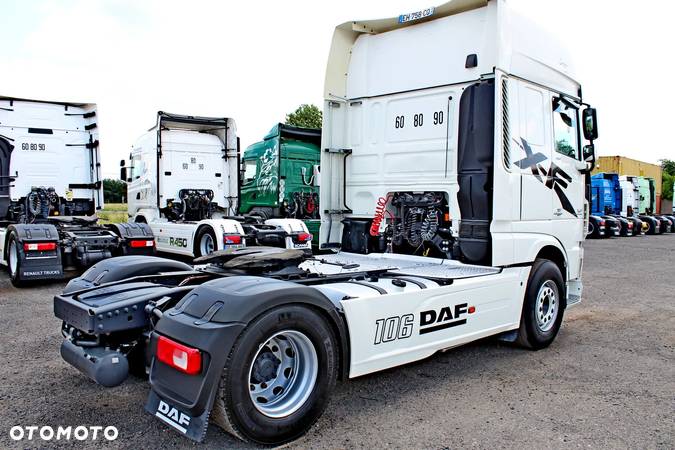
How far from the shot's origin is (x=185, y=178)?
1244 centimetres

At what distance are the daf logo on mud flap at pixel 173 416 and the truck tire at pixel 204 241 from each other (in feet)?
24.9

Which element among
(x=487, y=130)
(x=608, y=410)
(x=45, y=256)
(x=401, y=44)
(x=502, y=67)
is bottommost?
(x=608, y=410)

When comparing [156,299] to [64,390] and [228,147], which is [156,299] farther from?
[228,147]

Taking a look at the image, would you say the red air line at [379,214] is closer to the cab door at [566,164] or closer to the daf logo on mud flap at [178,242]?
the cab door at [566,164]

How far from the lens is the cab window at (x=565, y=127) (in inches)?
233

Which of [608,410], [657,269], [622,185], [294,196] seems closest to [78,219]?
[294,196]

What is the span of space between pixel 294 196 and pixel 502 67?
32.1 ft

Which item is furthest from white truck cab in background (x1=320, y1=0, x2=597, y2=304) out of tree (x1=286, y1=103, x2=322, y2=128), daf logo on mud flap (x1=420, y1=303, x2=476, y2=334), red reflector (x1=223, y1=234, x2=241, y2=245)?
tree (x1=286, y1=103, x2=322, y2=128)

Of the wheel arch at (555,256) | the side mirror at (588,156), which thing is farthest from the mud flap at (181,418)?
the side mirror at (588,156)

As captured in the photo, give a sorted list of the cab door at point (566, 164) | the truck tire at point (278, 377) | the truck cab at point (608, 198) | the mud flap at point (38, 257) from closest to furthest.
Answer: the truck tire at point (278, 377), the cab door at point (566, 164), the mud flap at point (38, 257), the truck cab at point (608, 198)

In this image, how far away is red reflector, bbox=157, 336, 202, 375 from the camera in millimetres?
2947

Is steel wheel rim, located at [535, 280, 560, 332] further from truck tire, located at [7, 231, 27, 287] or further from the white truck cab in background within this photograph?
truck tire, located at [7, 231, 27, 287]

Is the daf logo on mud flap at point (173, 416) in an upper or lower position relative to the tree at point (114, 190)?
lower

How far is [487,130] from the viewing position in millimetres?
5113
